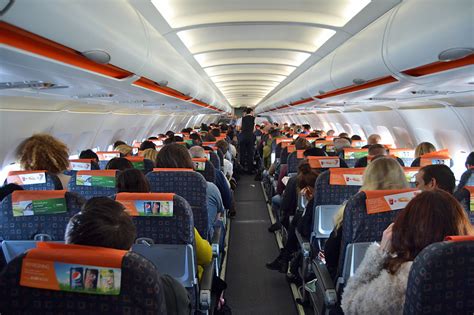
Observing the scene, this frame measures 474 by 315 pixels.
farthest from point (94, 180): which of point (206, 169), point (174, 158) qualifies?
point (206, 169)

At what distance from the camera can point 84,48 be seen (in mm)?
2064

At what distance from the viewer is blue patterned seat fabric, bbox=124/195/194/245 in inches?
95.9

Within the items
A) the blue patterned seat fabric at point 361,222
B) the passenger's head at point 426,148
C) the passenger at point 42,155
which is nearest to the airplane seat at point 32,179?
the passenger at point 42,155

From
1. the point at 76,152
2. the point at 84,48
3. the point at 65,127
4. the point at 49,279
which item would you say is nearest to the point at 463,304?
the point at 49,279

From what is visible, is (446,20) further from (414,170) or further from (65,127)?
(65,127)

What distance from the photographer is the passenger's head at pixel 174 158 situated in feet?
13.0

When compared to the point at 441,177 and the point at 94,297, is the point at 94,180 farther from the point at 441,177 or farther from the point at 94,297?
the point at 441,177

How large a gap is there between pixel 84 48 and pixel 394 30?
6.70ft

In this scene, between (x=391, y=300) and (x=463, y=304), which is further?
(x=391, y=300)

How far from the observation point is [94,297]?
130 centimetres

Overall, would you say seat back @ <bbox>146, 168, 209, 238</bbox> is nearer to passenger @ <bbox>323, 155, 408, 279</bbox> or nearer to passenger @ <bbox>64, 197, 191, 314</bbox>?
passenger @ <bbox>323, 155, 408, 279</bbox>

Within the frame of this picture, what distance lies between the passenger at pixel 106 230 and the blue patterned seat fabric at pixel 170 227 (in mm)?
742

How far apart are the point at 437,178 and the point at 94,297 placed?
128 inches

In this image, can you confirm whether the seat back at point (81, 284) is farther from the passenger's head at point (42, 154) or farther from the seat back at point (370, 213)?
the passenger's head at point (42, 154)
